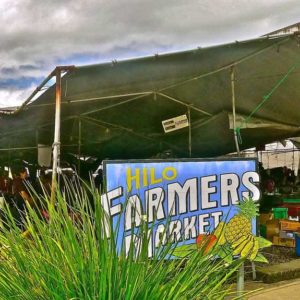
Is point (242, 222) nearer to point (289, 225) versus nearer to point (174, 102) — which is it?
point (174, 102)

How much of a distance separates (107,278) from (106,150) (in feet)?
32.7

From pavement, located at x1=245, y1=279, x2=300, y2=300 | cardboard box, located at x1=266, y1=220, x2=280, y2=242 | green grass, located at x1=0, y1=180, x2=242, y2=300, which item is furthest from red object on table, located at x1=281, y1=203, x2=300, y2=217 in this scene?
green grass, located at x1=0, y1=180, x2=242, y2=300

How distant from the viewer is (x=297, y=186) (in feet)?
39.7

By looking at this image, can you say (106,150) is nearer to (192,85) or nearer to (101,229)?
(192,85)

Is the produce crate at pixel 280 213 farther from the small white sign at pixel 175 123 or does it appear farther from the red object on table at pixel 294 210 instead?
the small white sign at pixel 175 123

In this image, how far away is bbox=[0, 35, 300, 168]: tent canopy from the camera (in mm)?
5719

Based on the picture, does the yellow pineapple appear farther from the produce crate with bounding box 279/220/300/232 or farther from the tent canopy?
the produce crate with bounding box 279/220/300/232

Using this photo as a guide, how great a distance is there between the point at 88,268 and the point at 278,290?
158 inches

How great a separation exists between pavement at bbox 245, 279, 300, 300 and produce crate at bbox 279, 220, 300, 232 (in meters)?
1.96

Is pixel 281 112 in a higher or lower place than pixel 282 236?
higher

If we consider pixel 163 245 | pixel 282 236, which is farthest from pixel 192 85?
pixel 163 245

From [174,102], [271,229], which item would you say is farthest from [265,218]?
[174,102]

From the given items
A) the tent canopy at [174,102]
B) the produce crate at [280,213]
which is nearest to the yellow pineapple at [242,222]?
the tent canopy at [174,102]

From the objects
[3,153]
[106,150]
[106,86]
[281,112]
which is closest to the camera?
[106,86]
